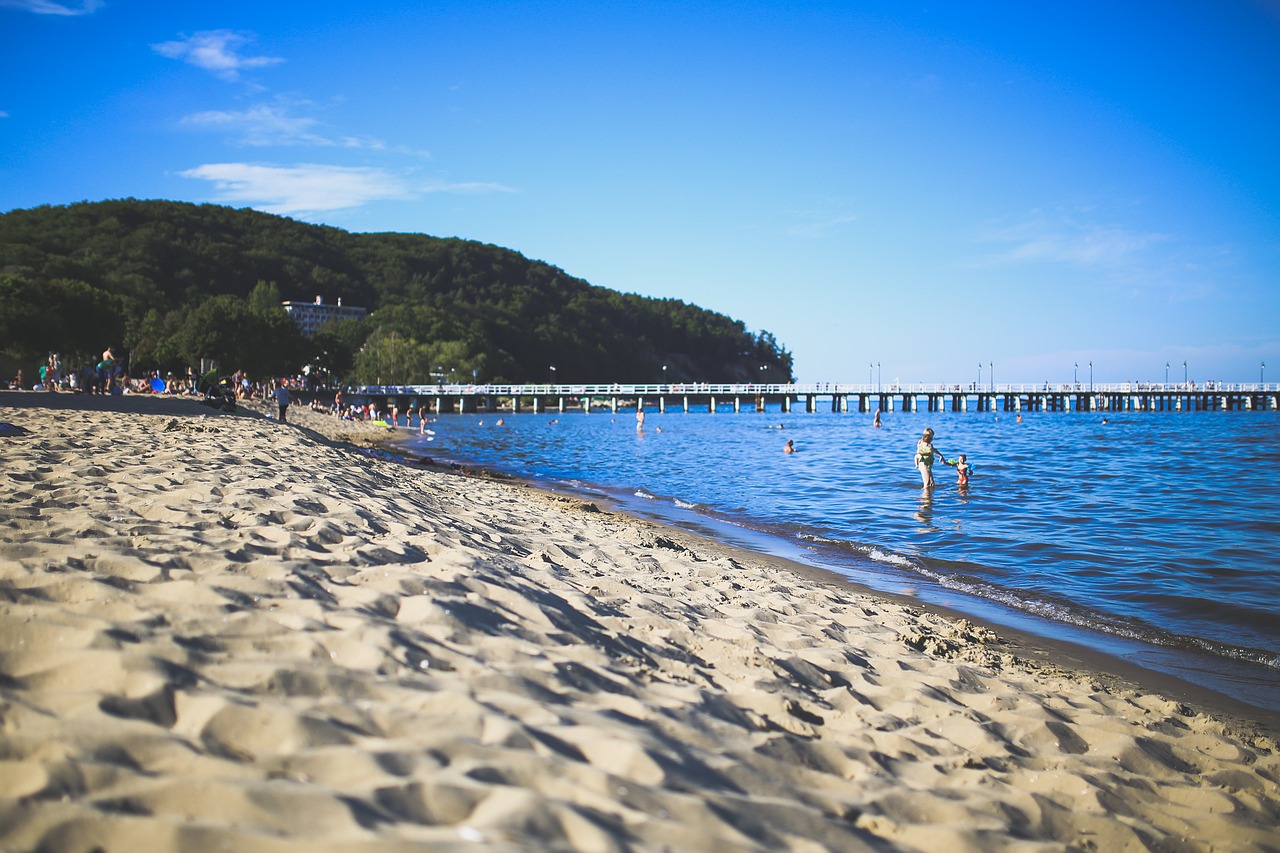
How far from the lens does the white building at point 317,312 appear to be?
147 meters

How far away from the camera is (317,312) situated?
497 ft

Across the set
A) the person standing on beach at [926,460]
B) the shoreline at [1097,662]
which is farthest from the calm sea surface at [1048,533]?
the person standing on beach at [926,460]

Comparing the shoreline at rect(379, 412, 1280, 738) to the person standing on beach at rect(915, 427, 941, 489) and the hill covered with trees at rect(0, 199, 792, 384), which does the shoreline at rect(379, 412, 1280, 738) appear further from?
the hill covered with trees at rect(0, 199, 792, 384)

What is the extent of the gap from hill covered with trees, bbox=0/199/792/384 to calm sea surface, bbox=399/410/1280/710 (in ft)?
135

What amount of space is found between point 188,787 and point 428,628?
1.44 metres

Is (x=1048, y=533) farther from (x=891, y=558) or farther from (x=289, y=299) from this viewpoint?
(x=289, y=299)

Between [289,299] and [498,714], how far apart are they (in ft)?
538

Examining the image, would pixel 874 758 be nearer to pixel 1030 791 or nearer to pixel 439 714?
pixel 1030 791

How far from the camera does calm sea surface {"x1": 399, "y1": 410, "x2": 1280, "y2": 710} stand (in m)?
6.80

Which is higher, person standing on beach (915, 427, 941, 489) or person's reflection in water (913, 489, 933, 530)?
person standing on beach (915, 427, 941, 489)

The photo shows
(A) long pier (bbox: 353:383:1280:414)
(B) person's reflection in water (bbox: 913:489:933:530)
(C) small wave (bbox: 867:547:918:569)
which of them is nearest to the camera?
(C) small wave (bbox: 867:547:918:569)

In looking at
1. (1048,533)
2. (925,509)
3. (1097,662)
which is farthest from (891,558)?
(925,509)

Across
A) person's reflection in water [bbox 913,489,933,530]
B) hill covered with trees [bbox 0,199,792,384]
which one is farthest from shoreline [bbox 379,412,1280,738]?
hill covered with trees [bbox 0,199,792,384]

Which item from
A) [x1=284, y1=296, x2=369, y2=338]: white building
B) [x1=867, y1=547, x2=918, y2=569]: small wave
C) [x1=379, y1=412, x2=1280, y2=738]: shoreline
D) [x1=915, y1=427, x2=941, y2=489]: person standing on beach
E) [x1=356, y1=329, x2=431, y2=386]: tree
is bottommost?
[x1=867, y1=547, x2=918, y2=569]: small wave
